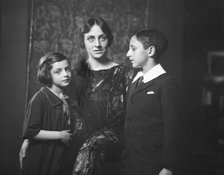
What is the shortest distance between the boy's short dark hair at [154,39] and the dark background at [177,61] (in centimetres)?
5

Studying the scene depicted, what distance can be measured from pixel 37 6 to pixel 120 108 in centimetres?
104

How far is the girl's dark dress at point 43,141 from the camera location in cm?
229

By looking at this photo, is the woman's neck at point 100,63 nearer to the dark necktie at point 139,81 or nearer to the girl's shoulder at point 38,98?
the dark necktie at point 139,81

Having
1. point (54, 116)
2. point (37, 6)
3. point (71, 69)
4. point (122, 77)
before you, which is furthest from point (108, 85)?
point (37, 6)

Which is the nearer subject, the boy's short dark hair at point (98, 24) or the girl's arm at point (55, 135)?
the girl's arm at point (55, 135)

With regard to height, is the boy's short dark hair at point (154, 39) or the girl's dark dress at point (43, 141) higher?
the boy's short dark hair at point (154, 39)

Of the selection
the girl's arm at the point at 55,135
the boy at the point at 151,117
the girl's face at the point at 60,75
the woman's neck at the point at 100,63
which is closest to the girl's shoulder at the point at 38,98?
the girl's face at the point at 60,75

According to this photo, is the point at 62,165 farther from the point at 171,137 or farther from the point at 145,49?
the point at 145,49

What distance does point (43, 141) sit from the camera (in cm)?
230

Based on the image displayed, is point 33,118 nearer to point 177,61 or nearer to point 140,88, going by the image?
point 140,88

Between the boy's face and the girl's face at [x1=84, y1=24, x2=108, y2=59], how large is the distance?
8.6 inches

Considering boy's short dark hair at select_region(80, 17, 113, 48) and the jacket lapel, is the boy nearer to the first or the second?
the jacket lapel

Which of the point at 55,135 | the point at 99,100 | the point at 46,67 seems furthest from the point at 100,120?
the point at 46,67

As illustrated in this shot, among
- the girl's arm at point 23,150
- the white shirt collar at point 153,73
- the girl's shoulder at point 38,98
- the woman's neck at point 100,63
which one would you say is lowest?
the girl's arm at point 23,150
